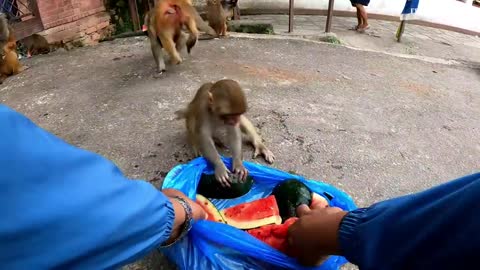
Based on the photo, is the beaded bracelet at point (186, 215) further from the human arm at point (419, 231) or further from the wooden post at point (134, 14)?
the wooden post at point (134, 14)

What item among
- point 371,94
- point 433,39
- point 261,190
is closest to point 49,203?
point 261,190

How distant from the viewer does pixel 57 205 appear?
0.88 metres

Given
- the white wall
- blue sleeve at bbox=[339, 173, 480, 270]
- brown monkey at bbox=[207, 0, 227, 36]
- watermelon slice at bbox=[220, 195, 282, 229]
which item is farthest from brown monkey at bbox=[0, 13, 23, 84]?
the white wall

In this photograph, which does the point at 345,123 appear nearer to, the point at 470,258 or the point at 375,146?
the point at 375,146

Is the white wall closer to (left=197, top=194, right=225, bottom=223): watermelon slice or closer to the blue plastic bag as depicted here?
(left=197, top=194, right=225, bottom=223): watermelon slice

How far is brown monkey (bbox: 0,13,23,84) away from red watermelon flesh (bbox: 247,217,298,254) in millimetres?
3981

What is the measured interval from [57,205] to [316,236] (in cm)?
98

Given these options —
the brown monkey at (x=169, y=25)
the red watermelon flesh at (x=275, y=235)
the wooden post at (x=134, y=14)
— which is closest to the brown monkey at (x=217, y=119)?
the red watermelon flesh at (x=275, y=235)

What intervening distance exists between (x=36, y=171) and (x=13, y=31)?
537cm

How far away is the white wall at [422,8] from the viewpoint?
32.4 feet

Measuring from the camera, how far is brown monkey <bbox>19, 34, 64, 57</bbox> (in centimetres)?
597

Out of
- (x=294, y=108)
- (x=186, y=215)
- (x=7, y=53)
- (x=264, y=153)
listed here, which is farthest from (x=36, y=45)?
(x=186, y=215)

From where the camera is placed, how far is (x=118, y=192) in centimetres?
102

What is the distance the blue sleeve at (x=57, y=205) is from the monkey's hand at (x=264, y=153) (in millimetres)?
2173
